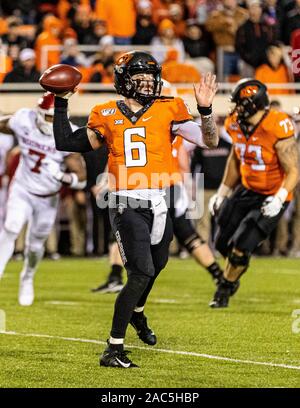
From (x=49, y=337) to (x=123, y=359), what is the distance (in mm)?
1405

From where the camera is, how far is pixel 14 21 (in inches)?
612

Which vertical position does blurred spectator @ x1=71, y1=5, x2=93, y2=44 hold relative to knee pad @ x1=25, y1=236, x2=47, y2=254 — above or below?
above

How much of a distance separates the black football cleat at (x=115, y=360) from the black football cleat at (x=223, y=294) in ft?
9.73

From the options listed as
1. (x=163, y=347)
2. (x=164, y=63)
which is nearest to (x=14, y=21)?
(x=164, y=63)

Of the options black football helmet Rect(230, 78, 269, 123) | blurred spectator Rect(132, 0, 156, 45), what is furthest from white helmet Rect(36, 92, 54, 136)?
blurred spectator Rect(132, 0, 156, 45)

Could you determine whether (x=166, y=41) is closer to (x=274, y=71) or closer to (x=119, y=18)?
(x=119, y=18)

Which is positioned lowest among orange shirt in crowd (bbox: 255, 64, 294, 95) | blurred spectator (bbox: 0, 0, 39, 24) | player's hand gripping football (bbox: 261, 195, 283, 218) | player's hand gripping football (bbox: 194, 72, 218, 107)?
player's hand gripping football (bbox: 261, 195, 283, 218)

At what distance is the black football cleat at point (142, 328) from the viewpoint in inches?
259

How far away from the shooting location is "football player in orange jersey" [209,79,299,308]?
833 cm

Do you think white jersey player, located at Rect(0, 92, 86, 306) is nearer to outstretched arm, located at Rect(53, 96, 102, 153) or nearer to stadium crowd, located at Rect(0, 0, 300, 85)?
outstretched arm, located at Rect(53, 96, 102, 153)

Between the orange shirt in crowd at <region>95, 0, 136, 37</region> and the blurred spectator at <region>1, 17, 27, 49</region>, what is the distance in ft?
3.82

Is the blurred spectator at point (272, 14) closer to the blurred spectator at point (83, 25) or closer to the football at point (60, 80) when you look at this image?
the blurred spectator at point (83, 25)

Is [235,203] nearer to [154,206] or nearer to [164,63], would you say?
[154,206]

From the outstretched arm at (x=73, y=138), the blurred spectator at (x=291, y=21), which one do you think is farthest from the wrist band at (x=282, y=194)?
the blurred spectator at (x=291, y=21)
